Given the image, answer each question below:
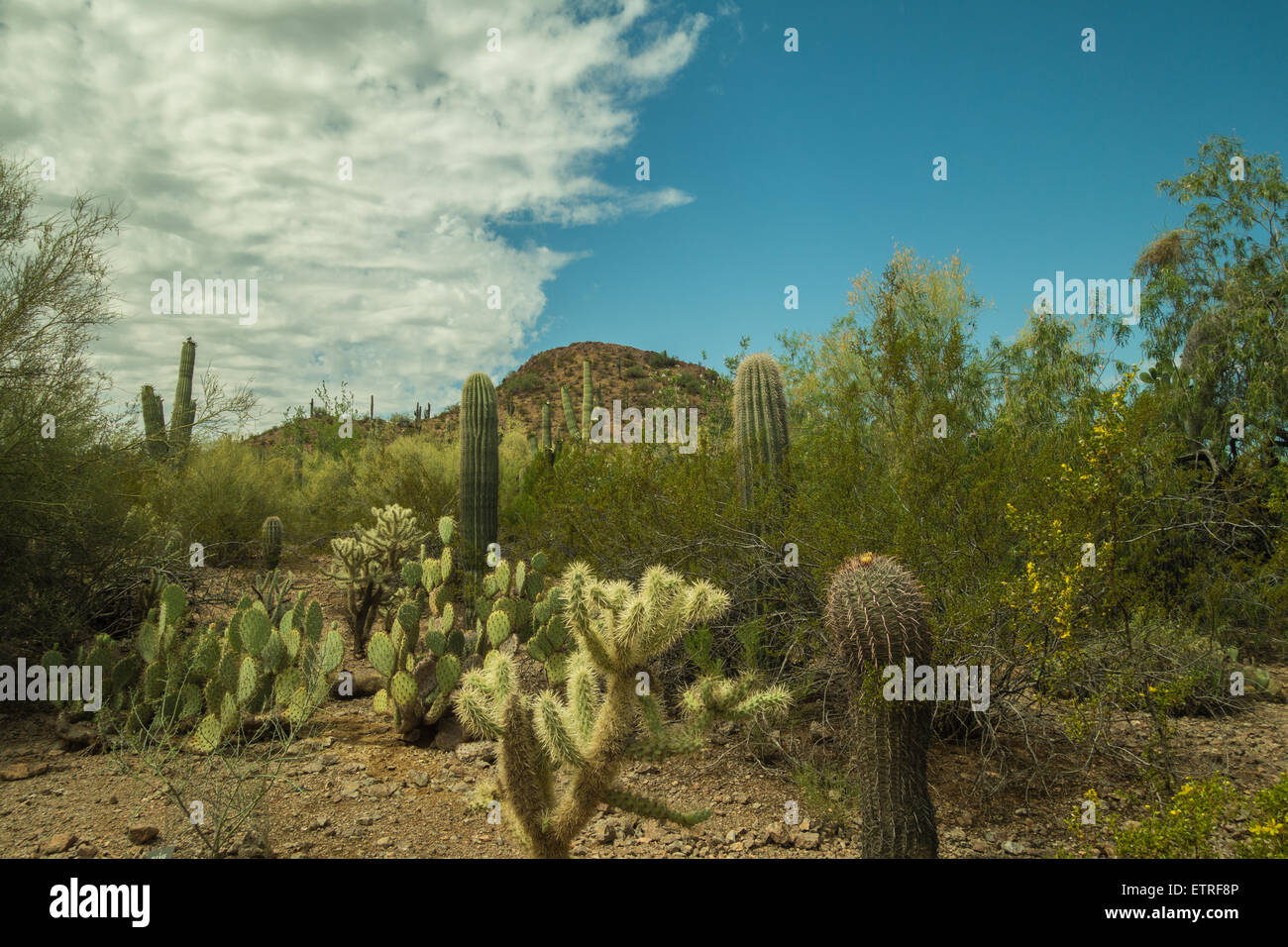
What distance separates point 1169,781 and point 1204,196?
13.5 meters

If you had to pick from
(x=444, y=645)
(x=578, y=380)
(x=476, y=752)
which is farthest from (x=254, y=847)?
(x=578, y=380)

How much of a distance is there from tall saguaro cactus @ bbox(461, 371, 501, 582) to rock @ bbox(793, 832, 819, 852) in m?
5.09

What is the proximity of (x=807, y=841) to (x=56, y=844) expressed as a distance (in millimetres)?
3559

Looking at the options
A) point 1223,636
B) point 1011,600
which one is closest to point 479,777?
point 1011,600

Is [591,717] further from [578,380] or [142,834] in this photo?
[578,380]

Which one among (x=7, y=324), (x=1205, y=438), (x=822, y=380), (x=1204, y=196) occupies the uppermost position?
(x=1204, y=196)

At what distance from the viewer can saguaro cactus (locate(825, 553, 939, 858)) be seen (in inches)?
117

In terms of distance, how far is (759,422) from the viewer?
621 centimetres

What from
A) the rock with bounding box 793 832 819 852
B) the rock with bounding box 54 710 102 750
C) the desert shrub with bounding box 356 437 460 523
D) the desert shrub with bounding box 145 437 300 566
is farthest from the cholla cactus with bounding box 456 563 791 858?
the desert shrub with bounding box 145 437 300 566

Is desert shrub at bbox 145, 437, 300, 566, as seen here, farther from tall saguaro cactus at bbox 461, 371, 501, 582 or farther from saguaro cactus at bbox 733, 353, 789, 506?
saguaro cactus at bbox 733, 353, 789, 506

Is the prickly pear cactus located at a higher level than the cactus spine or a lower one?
lower
